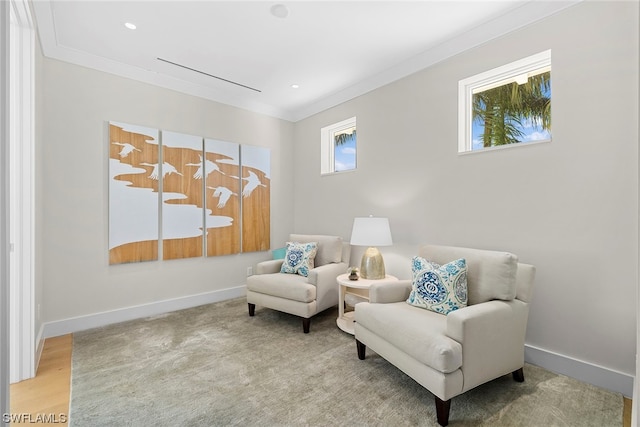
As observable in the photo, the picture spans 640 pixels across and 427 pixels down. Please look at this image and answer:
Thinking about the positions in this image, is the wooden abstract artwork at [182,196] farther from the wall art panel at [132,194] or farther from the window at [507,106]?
the window at [507,106]

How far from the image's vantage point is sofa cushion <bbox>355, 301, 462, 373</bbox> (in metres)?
1.62

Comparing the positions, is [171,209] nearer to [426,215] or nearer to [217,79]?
[217,79]

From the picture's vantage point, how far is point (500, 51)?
2.49m

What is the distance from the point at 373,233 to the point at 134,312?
275cm

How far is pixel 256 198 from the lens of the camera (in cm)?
429

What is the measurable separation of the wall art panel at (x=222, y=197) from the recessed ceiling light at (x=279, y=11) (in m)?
1.91

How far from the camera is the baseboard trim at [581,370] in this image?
1.88 m

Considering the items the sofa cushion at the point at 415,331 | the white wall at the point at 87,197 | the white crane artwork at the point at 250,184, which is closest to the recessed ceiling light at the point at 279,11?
the white wall at the point at 87,197

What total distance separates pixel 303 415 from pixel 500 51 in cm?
308

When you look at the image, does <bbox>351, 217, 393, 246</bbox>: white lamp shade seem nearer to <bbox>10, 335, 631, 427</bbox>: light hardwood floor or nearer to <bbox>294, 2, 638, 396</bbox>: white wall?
<bbox>294, 2, 638, 396</bbox>: white wall

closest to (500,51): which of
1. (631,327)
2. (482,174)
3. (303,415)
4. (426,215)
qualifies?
(482,174)

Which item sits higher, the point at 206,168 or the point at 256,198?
the point at 206,168

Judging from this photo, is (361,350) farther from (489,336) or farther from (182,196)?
(182,196)

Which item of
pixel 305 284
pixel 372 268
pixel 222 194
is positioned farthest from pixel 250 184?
pixel 372 268
